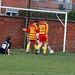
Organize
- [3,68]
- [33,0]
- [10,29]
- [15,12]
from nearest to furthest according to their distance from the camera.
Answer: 1. [3,68]
2. [10,29]
3. [15,12]
4. [33,0]

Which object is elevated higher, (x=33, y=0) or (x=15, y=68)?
(x=33, y=0)

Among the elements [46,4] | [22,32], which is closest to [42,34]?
[22,32]

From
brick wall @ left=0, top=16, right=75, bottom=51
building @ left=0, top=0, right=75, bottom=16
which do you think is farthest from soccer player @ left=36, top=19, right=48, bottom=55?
building @ left=0, top=0, right=75, bottom=16

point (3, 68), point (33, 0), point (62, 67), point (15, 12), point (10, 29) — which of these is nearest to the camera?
point (3, 68)

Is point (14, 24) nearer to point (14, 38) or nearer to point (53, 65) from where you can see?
point (14, 38)

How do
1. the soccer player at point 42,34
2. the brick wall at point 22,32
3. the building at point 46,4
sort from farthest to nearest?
the building at point 46,4
the brick wall at point 22,32
the soccer player at point 42,34

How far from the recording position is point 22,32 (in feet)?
96.1

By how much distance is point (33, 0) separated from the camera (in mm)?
51344

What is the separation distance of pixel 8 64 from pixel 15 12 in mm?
29711

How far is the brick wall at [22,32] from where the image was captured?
28.7 metres

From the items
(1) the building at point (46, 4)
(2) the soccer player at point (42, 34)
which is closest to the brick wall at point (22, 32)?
(2) the soccer player at point (42, 34)

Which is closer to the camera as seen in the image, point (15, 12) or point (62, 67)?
point (62, 67)

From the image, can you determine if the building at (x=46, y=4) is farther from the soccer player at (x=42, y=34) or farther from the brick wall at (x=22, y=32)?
the soccer player at (x=42, y=34)

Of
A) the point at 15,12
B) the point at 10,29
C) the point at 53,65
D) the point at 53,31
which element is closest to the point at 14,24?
the point at 10,29
